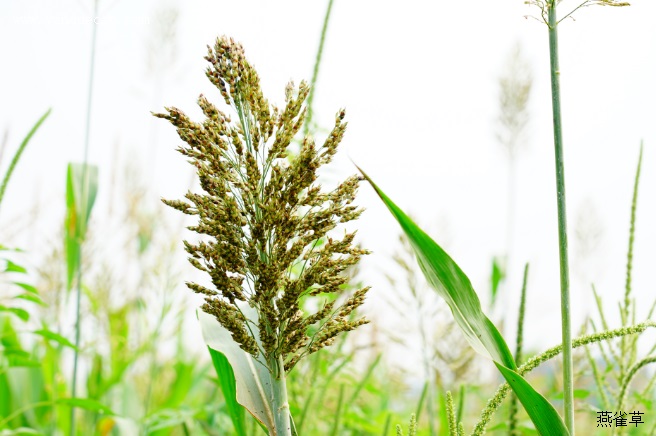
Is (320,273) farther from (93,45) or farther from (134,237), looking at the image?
(134,237)

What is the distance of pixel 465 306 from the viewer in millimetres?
1110

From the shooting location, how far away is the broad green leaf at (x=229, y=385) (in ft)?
4.19

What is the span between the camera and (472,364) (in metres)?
3.82

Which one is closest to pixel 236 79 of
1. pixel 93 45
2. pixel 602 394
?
pixel 602 394

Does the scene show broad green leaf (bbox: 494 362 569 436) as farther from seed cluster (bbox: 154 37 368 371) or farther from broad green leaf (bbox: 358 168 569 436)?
seed cluster (bbox: 154 37 368 371)

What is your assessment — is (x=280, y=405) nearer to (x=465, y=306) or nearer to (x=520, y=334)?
(x=465, y=306)

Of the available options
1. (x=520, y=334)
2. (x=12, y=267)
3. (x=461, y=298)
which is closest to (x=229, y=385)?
(x=461, y=298)

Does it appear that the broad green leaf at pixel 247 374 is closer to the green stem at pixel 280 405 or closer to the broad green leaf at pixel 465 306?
the green stem at pixel 280 405

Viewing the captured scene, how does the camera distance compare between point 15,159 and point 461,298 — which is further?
point 15,159

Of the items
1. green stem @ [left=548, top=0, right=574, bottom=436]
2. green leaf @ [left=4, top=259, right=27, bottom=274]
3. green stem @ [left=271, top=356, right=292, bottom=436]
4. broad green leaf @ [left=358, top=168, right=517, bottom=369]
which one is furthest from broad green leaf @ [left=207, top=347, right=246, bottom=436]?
green leaf @ [left=4, top=259, right=27, bottom=274]

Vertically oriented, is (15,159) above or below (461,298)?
above

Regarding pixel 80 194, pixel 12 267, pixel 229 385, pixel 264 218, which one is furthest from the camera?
pixel 80 194

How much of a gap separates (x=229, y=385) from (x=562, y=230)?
684 mm

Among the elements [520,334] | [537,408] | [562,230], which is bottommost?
[537,408]
